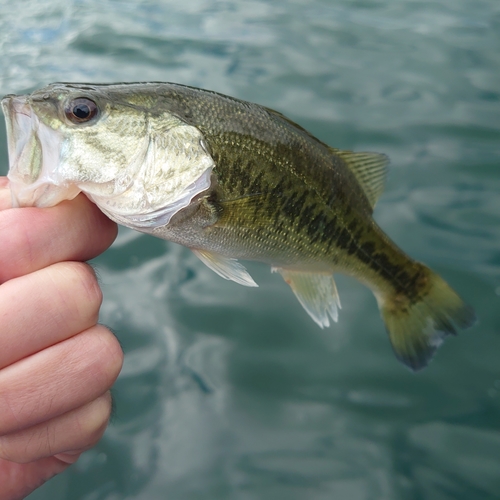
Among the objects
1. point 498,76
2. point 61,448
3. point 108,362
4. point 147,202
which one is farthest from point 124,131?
point 498,76

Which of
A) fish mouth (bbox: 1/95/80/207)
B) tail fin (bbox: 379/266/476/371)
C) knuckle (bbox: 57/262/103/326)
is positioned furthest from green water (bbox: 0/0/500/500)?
fish mouth (bbox: 1/95/80/207)

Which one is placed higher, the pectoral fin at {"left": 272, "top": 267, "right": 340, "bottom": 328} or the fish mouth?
the fish mouth

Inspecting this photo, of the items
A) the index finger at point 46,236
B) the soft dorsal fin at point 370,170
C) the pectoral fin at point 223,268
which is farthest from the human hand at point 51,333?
the soft dorsal fin at point 370,170

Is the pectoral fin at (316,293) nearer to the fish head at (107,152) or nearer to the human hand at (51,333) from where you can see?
the fish head at (107,152)

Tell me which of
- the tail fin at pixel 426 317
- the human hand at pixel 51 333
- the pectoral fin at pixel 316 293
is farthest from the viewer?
the tail fin at pixel 426 317

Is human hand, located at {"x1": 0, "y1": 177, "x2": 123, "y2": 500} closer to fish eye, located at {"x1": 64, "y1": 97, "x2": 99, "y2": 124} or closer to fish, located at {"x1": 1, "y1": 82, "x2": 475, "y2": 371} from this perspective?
fish, located at {"x1": 1, "y1": 82, "x2": 475, "y2": 371}

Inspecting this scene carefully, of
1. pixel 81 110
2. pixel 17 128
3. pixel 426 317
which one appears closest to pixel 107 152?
pixel 81 110
